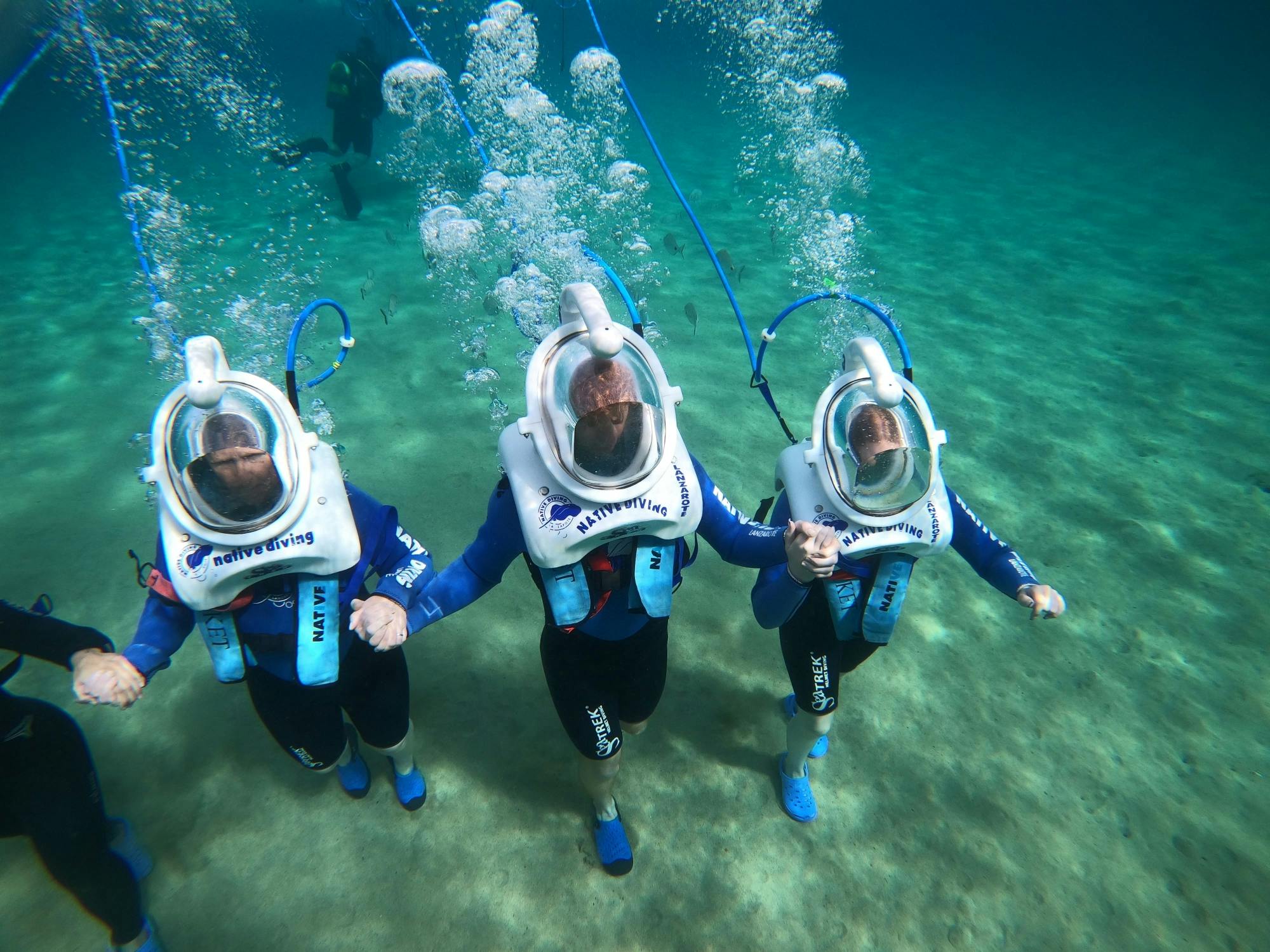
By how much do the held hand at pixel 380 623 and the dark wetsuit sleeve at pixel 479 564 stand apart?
11 cm

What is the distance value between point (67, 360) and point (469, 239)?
5.99m

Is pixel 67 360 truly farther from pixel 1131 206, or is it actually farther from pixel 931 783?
pixel 1131 206

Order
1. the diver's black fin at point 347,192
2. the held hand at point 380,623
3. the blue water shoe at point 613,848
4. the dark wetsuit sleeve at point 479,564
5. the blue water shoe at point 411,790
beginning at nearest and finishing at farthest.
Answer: the held hand at point 380,623 → the dark wetsuit sleeve at point 479,564 → the blue water shoe at point 613,848 → the blue water shoe at point 411,790 → the diver's black fin at point 347,192

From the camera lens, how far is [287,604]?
2.29m

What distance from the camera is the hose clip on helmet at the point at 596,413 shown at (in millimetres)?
1941

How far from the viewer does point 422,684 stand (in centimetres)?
366

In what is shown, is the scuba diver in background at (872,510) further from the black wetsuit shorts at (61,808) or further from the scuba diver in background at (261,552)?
the black wetsuit shorts at (61,808)

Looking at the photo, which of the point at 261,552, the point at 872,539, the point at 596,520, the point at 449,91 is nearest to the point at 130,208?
the point at 449,91

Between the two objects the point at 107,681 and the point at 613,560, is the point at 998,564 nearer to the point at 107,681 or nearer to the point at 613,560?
the point at 613,560

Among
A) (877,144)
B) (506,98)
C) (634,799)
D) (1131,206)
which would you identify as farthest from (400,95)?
(634,799)

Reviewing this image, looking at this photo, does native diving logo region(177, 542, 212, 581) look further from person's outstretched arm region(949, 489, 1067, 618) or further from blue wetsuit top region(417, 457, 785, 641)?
person's outstretched arm region(949, 489, 1067, 618)

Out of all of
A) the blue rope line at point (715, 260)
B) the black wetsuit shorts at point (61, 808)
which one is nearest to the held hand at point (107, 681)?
the black wetsuit shorts at point (61, 808)

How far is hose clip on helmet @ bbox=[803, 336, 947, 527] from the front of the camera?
2242 millimetres

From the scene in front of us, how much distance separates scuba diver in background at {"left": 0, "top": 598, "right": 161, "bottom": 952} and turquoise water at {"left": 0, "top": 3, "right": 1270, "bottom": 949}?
0.48 m
